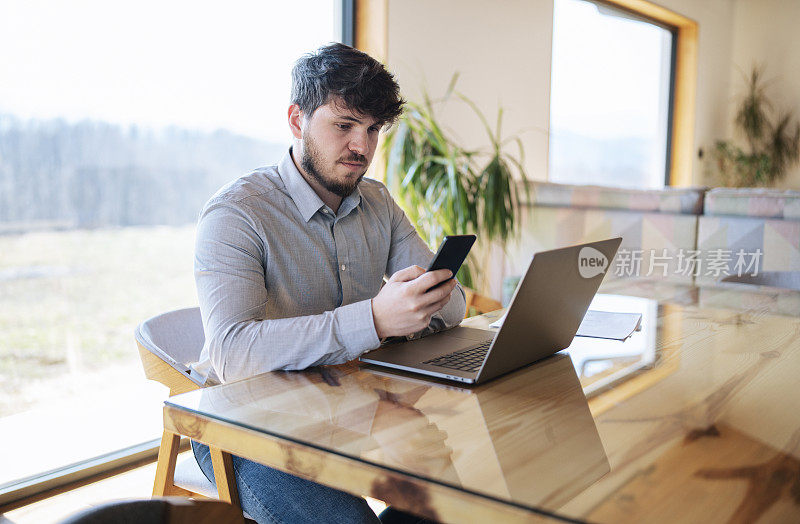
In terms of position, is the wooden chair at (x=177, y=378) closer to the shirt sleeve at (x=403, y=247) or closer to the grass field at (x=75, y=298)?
the shirt sleeve at (x=403, y=247)

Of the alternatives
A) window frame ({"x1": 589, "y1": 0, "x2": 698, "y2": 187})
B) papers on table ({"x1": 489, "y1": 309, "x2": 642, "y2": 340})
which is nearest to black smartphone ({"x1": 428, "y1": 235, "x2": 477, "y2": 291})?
papers on table ({"x1": 489, "y1": 309, "x2": 642, "y2": 340})

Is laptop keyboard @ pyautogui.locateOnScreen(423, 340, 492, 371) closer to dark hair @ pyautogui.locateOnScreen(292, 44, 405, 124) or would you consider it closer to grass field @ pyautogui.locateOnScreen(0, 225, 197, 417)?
dark hair @ pyautogui.locateOnScreen(292, 44, 405, 124)

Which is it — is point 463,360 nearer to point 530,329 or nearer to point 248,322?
point 530,329

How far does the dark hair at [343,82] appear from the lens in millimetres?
1460

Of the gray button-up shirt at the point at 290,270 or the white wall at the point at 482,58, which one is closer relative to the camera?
the gray button-up shirt at the point at 290,270

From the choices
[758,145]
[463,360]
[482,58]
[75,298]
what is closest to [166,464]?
[463,360]

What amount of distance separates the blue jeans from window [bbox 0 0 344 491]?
151cm

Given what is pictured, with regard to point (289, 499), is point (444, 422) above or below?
above

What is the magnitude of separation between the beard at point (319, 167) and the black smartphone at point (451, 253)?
0.46m

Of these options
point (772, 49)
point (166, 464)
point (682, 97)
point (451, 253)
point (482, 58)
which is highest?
point (772, 49)

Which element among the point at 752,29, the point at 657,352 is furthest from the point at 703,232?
the point at 752,29

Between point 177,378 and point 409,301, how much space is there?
0.54m

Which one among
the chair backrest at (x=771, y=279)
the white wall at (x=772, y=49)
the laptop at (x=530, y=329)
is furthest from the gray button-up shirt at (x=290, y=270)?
the white wall at (x=772, y=49)

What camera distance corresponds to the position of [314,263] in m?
1.50
